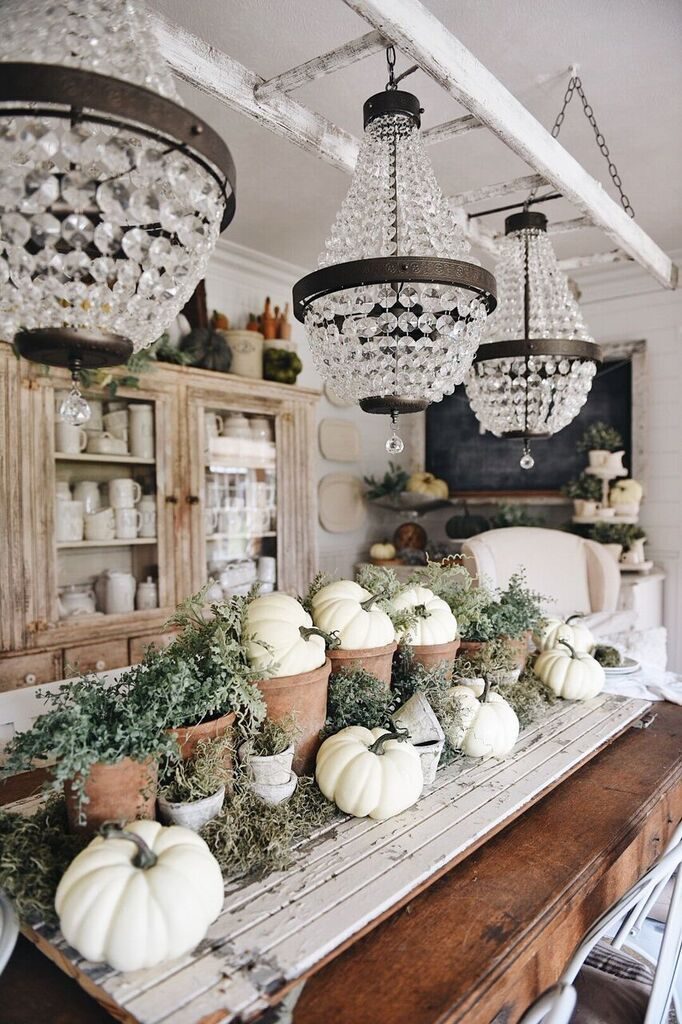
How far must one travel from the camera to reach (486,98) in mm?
1453

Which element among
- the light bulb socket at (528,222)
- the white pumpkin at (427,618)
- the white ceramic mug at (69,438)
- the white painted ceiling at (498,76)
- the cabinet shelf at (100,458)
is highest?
the white painted ceiling at (498,76)

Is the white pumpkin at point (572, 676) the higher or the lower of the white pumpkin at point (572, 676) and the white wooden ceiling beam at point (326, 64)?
the lower

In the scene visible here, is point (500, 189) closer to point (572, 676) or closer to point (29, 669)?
point (572, 676)

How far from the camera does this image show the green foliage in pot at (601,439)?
390 cm

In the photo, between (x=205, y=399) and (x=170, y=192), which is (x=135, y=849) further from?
(x=205, y=399)

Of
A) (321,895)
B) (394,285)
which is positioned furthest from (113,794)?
(394,285)

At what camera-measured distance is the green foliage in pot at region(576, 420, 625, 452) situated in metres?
3.90

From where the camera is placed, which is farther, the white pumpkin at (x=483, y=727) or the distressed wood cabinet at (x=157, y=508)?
the distressed wood cabinet at (x=157, y=508)

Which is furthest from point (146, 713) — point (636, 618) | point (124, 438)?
point (636, 618)

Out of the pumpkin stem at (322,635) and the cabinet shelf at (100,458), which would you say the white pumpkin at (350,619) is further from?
the cabinet shelf at (100,458)

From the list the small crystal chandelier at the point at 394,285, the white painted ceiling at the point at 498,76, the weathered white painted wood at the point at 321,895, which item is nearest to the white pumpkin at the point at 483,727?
the weathered white painted wood at the point at 321,895

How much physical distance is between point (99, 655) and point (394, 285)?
210 cm

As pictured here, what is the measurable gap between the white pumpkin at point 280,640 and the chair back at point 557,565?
2.21 m

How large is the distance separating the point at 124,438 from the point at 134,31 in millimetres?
2252
